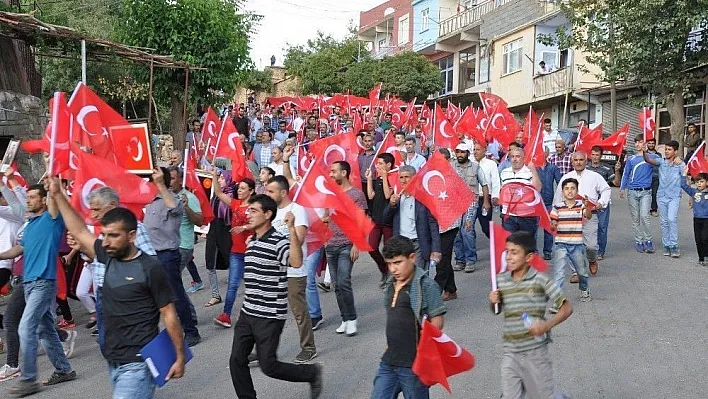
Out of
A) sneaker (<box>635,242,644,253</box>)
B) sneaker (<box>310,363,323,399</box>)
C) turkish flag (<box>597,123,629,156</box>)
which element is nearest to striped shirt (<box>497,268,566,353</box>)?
sneaker (<box>310,363,323,399</box>)

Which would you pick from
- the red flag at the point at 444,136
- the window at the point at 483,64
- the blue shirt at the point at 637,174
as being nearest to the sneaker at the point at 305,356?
the blue shirt at the point at 637,174

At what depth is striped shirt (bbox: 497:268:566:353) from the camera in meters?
4.83

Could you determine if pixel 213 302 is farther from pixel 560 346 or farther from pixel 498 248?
pixel 498 248

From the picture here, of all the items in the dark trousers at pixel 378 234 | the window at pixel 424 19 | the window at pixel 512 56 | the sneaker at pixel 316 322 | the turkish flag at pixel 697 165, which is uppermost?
the window at pixel 424 19

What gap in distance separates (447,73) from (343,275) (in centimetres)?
3594

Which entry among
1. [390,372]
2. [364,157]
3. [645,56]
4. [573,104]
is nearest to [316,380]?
[390,372]

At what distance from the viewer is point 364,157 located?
506 inches

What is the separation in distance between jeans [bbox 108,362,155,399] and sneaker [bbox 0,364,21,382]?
285 cm

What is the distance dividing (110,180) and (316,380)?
8.04 feet

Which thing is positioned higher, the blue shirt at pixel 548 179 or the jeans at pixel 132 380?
the blue shirt at pixel 548 179

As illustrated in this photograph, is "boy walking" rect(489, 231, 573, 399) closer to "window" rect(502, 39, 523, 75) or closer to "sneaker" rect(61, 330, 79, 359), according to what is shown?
"sneaker" rect(61, 330, 79, 359)

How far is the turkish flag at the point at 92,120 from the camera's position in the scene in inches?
289

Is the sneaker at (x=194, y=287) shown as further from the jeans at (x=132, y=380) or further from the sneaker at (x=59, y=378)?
the jeans at (x=132, y=380)

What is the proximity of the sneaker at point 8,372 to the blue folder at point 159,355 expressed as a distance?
3005 millimetres
